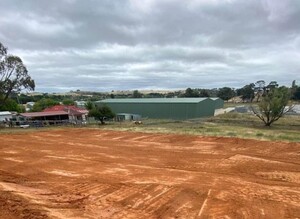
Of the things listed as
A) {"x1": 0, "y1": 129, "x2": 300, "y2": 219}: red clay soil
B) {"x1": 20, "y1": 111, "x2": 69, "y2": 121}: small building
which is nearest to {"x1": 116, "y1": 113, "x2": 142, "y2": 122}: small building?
{"x1": 20, "y1": 111, "x2": 69, "y2": 121}: small building

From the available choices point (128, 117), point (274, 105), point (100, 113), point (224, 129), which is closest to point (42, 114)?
point (100, 113)

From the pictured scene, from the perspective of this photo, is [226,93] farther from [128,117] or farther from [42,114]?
[42,114]

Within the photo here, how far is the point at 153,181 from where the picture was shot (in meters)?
12.5

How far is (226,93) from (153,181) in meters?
121

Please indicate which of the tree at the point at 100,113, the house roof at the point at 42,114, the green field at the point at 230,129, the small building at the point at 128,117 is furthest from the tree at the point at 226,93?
the tree at the point at 100,113

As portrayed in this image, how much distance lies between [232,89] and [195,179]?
127 meters

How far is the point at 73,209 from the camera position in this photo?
364 inches

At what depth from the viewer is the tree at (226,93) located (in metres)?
127

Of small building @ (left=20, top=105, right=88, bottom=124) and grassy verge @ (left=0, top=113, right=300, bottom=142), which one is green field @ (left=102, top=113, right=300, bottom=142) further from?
small building @ (left=20, top=105, right=88, bottom=124)

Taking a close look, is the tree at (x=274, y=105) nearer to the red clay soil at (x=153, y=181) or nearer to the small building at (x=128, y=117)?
the red clay soil at (x=153, y=181)

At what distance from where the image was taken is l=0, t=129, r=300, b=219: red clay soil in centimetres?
920

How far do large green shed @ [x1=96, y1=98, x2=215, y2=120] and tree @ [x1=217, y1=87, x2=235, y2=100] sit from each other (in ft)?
213

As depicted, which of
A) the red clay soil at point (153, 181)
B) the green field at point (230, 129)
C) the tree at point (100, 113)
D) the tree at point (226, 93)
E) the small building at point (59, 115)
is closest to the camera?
the red clay soil at point (153, 181)

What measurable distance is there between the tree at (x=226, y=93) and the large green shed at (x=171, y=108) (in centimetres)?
6485
